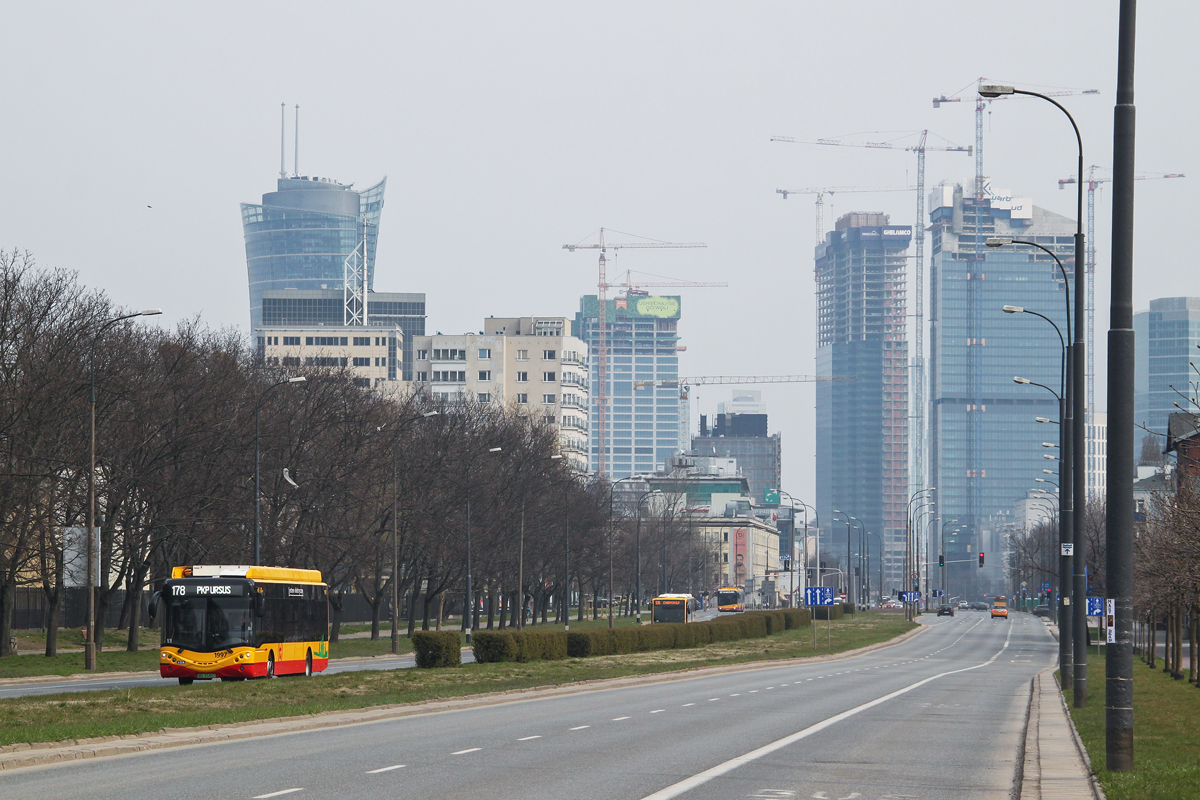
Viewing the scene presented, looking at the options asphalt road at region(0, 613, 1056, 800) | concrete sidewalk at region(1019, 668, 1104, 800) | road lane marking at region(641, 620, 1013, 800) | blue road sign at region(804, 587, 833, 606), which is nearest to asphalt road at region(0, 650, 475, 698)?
asphalt road at region(0, 613, 1056, 800)

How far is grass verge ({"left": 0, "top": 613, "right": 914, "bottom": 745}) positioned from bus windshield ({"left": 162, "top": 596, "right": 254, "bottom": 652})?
253cm

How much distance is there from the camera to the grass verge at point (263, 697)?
2342 cm

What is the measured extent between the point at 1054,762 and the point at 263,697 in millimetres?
17232

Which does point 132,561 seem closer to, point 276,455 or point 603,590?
point 276,455

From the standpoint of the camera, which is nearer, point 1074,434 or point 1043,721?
point 1043,721

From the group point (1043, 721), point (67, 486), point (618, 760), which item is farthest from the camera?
point (67, 486)

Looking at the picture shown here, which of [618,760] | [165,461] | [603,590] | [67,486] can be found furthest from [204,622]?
[603,590]

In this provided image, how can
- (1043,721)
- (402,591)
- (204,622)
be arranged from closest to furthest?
(1043,721) → (204,622) → (402,591)

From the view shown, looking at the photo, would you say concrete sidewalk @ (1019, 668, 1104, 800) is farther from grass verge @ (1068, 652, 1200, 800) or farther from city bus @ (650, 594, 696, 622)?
city bus @ (650, 594, 696, 622)

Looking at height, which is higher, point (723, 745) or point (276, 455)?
point (276, 455)

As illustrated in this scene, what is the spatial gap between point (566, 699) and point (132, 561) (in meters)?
28.7

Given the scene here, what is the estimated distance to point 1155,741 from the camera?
22.8 metres

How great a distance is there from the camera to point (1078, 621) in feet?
111

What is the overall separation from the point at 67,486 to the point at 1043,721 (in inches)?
1324
